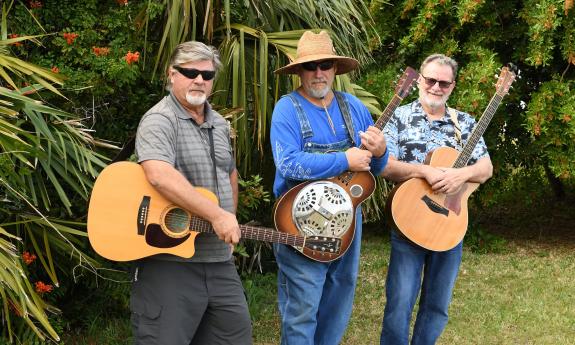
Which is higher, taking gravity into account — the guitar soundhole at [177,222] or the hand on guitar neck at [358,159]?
the hand on guitar neck at [358,159]

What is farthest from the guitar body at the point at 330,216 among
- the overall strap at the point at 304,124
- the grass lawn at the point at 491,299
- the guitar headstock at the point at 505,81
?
the grass lawn at the point at 491,299

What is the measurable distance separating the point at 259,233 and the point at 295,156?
527 mm

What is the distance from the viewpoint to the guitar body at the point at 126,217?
3.53m

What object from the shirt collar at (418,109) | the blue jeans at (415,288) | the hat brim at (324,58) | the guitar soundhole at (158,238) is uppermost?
the hat brim at (324,58)

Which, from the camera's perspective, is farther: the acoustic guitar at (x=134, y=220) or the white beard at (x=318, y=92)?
the white beard at (x=318, y=92)

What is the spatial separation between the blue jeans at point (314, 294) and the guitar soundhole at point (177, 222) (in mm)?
788

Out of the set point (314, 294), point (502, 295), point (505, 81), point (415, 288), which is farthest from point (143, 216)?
point (502, 295)

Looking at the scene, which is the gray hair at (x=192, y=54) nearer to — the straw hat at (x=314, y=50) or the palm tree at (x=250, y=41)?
the straw hat at (x=314, y=50)

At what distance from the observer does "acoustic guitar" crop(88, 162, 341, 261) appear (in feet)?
11.6

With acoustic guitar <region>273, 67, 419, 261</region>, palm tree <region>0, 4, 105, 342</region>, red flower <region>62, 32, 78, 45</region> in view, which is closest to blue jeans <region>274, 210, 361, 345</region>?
acoustic guitar <region>273, 67, 419, 261</region>

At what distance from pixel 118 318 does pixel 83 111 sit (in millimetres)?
1527

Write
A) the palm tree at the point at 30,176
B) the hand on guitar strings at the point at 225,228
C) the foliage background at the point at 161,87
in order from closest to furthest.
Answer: the hand on guitar strings at the point at 225,228
the palm tree at the point at 30,176
the foliage background at the point at 161,87

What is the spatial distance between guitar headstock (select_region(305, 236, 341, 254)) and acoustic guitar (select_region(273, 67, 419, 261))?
0.09 meters

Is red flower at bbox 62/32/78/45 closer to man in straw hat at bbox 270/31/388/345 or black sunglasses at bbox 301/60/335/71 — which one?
man in straw hat at bbox 270/31/388/345
